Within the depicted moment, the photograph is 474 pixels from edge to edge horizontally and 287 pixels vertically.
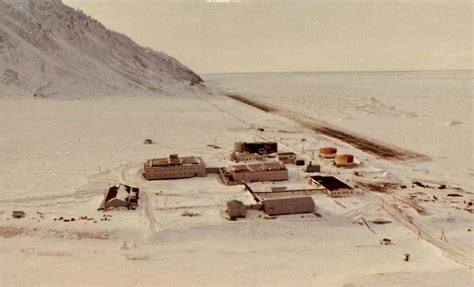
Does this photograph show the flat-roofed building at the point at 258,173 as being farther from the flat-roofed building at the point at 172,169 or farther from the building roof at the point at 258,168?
the flat-roofed building at the point at 172,169

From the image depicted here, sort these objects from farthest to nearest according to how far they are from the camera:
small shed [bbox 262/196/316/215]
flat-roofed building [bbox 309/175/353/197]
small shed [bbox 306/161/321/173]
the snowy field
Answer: small shed [bbox 306/161/321/173] → flat-roofed building [bbox 309/175/353/197] → small shed [bbox 262/196/316/215] → the snowy field

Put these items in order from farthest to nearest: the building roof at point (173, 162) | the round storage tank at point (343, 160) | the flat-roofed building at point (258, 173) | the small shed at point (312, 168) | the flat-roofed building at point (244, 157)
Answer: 1. the flat-roofed building at point (244, 157)
2. the round storage tank at point (343, 160)
3. the small shed at point (312, 168)
4. the building roof at point (173, 162)
5. the flat-roofed building at point (258, 173)

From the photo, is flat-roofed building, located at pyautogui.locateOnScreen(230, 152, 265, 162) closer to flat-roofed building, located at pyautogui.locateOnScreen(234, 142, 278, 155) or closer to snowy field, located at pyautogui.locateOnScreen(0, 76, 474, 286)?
snowy field, located at pyautogui.locateOnScreen(0, 76, 474, 286)

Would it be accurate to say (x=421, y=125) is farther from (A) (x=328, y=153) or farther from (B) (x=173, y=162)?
(B) (x=173, y=162)

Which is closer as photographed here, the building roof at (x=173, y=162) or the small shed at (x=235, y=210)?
the small shed at (x=235, y=210)

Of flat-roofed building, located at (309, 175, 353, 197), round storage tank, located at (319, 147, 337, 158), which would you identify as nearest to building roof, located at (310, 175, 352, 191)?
flat-roofed building, located at (309, 175, 353, 197)

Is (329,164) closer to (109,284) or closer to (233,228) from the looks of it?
(233,228)

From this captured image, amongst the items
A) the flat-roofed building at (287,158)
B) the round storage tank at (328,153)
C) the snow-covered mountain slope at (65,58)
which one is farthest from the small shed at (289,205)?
the snow-covered mountain slope at (65,58)
